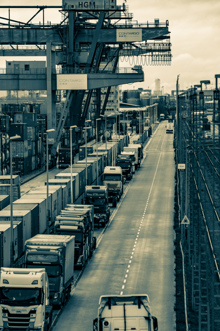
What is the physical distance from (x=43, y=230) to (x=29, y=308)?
1749cm

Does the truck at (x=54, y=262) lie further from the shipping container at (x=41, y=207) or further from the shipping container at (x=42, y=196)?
the shipping container at (x=42, y=196)

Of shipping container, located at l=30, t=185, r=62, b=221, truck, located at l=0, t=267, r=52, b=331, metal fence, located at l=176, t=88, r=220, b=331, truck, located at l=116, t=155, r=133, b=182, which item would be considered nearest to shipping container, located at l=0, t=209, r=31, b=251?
shipping container, located at l=30, t=185, r=62, b=221

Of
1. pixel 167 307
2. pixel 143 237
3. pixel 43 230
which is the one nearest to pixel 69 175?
pixel 143 237

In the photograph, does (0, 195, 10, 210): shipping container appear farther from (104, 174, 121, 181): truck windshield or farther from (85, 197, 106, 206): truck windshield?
(104, 174, 121, 181): truck windshield

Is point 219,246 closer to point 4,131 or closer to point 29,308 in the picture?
point 29,308

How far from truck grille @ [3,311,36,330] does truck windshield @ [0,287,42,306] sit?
46 centimetres

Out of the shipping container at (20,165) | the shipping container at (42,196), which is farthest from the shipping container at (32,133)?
the shipping container at (42,196)

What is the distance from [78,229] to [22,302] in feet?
42.7

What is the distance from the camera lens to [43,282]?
2809 centimetres

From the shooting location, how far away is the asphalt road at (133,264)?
3250 cm

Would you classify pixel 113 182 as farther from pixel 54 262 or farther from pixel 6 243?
pixel 54 262

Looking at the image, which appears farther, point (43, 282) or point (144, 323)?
point (43, 282)

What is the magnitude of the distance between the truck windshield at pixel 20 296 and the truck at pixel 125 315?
11.8ft

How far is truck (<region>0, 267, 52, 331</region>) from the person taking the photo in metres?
27.2
